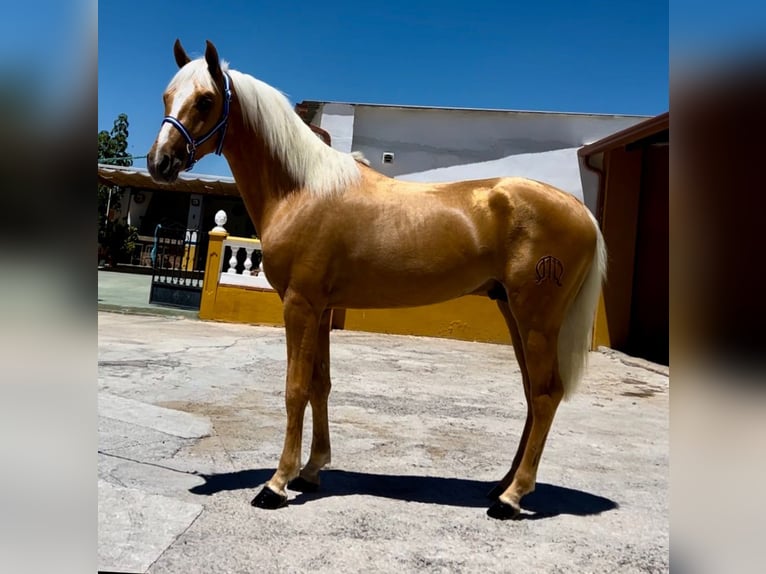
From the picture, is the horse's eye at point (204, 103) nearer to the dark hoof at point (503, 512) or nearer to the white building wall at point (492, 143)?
the dark hoof at point (503, 512)

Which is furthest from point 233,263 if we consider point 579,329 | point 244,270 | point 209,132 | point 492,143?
point 579,329

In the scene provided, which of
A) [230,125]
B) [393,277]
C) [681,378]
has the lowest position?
[681,378]

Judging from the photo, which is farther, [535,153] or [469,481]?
[535,153]

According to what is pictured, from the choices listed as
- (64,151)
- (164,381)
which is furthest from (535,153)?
(64,151)

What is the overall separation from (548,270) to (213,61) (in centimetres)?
177

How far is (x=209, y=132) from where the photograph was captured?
2.43 m

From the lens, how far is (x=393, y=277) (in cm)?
252

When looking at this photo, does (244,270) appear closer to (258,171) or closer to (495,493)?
(258,171)

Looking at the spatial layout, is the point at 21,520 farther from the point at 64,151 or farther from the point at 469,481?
the point at 469,481

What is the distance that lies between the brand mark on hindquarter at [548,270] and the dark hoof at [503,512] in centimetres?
102

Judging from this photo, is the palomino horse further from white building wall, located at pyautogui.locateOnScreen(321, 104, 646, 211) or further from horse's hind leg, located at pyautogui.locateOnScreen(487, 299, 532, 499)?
white building wall, located at pyautogui.locateOnScreen(321, 104, 646, 211)

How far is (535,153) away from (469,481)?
7.29 meters

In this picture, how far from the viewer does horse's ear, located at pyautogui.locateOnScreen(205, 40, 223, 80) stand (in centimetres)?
232

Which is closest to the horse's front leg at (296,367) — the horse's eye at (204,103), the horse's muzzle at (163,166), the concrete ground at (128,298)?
the horse's muzzle at (163,166)
